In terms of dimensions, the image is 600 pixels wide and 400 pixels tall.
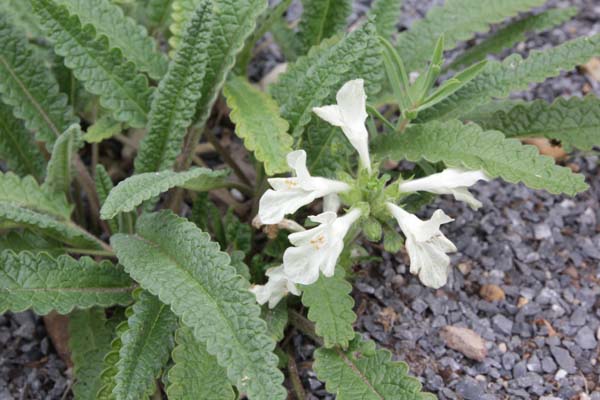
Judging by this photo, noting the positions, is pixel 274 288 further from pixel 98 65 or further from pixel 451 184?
pixel 98 65

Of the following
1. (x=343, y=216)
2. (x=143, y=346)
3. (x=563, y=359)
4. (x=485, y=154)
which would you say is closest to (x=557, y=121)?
(x=485, y=154)

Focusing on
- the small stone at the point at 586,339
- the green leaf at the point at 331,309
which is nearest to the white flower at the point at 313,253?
the green leaf at the point at 331,309

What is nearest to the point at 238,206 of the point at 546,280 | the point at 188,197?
the point at 188,197

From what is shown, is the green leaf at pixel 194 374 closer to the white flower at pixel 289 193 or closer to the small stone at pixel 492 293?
the white flower at pixel 289 193

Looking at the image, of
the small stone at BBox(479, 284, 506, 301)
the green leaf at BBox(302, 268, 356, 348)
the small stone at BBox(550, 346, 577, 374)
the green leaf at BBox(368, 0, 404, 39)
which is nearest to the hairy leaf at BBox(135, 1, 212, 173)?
the green leaf at BBox(302, 268, 356, 348)

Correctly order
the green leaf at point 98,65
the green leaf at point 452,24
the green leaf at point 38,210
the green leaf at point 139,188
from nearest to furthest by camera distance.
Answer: the green leaf at point 139,188 → the green leaf at point 38,210 → the green leaf at point 98,65 → the green leaf at point 452,24

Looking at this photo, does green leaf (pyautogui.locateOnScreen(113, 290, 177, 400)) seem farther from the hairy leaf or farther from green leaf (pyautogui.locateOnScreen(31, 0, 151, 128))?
green leaf (pyautogui.locateOnScreen(31, 0, 151, 128))
